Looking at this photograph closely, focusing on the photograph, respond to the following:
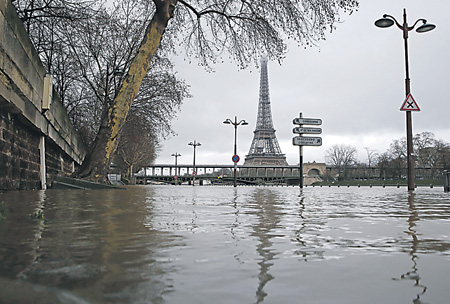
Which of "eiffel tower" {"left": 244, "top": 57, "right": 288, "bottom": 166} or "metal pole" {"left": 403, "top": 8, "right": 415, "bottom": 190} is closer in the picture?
"metal pole" {"left": 403, "top": 8, "right": 415, "bottom": 190}

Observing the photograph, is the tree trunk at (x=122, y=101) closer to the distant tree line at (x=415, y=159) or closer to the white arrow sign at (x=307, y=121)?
the white arrow sign at (x=307, y=121)

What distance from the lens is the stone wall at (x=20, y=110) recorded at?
5.68 metres

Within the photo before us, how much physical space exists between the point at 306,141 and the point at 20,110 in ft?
61.8

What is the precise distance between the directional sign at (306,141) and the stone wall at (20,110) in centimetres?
1545

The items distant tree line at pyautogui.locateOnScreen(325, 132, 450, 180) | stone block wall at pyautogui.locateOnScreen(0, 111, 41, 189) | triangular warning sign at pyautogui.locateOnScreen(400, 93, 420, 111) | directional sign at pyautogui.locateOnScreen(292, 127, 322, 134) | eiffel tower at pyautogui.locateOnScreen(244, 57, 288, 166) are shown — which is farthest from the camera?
eiffel tower at pyautogui.locateOnScreen(244, 57, 288, 166)

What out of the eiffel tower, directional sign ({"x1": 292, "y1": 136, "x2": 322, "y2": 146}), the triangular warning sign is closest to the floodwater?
the triangular warning sign

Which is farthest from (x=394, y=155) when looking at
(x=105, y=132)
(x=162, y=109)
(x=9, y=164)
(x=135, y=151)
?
(x=9, y=164)

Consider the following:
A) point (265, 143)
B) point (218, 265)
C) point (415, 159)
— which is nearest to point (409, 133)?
point (218, 265)

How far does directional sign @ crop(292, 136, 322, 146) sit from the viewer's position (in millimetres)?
23250

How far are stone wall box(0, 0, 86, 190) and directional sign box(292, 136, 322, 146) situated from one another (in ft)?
50.7

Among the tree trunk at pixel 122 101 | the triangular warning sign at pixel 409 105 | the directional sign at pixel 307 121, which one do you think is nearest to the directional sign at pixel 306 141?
the directional sign at pixel 307 121

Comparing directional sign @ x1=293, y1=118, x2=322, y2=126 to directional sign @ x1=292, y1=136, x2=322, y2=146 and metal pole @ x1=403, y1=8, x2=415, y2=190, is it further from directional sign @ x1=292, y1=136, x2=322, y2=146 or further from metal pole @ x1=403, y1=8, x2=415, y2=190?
metal pole @ x1=403, y1=8, x2=415, y2=190

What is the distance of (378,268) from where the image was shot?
49.5 inches

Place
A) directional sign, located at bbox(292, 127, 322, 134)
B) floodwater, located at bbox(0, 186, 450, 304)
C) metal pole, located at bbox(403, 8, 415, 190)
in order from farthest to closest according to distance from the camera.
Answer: directional sign, located at bbox(292, 127, 322, 134) < metal pole, located at bbox(403, 8, 415, 190) < floodwater, located at bbox(0, 186, 450, 304)
